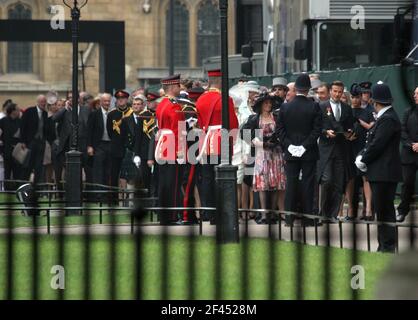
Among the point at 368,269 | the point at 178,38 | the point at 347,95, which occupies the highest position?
the point at 178,38

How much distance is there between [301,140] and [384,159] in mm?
2932

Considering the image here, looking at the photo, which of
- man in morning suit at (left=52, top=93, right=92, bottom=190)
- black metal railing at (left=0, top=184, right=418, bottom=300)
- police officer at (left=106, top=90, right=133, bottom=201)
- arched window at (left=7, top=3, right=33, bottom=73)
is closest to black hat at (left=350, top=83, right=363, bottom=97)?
police officer at (left=106, top=90, right=133, bottom=201)

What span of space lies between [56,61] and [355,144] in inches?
2126

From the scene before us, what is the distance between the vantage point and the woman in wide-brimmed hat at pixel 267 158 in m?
19.0

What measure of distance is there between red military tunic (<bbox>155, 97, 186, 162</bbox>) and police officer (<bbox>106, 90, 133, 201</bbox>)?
5.07 m

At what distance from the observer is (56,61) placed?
240 ft

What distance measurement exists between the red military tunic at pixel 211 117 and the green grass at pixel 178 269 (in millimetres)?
7987

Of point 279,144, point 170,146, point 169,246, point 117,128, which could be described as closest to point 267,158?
point 279,144

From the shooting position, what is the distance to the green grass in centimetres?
909

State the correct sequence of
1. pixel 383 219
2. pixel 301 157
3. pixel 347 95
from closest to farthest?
pixel 383 219
pixel 301 157
pixel 347 95

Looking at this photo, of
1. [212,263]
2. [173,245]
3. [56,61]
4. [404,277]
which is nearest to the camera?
[404,277]

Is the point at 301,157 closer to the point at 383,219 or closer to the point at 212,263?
the point at 383,219
